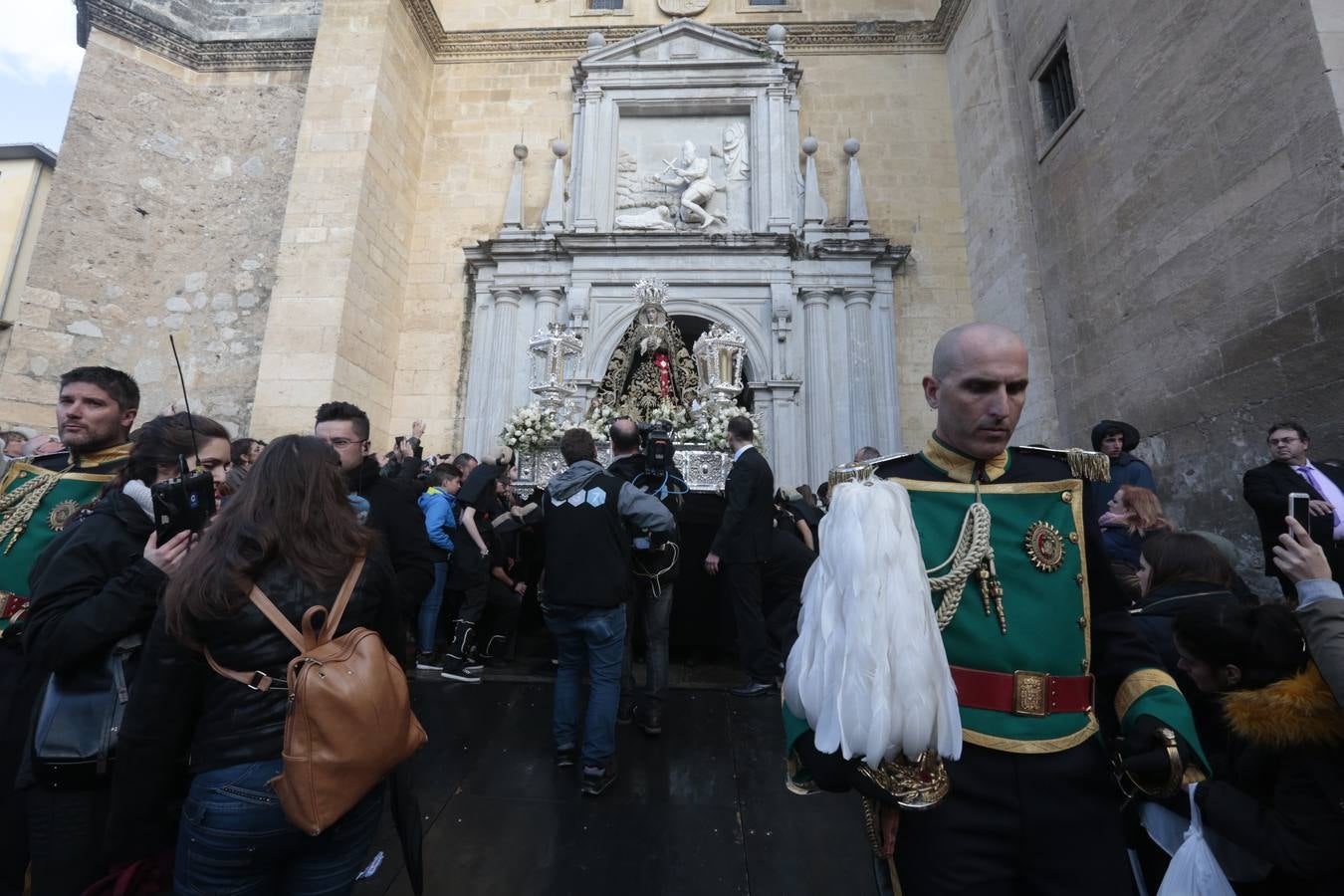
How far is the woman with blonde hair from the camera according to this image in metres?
3.56

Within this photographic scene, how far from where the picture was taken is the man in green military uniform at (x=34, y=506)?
2.05 metres

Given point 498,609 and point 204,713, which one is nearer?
point 204,713

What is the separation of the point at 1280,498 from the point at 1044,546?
3.55 meters

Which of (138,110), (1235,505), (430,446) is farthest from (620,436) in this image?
(138,110)

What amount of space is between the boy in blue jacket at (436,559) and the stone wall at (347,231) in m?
4.48

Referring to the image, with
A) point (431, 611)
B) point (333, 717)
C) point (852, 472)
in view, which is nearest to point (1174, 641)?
point (852, 472)

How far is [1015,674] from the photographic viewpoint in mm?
1463

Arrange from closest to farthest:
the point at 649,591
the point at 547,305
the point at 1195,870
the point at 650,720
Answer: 1. the point at 1195,870
2. the point at 650,720
3. the point at 649,591
4. the point at 547,305

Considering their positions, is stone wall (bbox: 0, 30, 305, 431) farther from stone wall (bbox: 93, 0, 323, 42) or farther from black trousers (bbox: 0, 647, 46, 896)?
black trousers (bbox: 0, 647, 46, 896)

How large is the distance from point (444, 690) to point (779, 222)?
873cm

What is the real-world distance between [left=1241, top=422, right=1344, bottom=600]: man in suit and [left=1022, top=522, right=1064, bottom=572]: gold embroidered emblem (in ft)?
10.6

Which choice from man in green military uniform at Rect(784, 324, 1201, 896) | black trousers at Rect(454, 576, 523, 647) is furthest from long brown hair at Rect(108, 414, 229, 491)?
black trousers at Rect(454, 576, 523, 647)

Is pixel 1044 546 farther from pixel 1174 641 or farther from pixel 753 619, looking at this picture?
pixel 753 619

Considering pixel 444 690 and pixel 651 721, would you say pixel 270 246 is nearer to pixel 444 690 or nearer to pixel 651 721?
pixel 444 690
